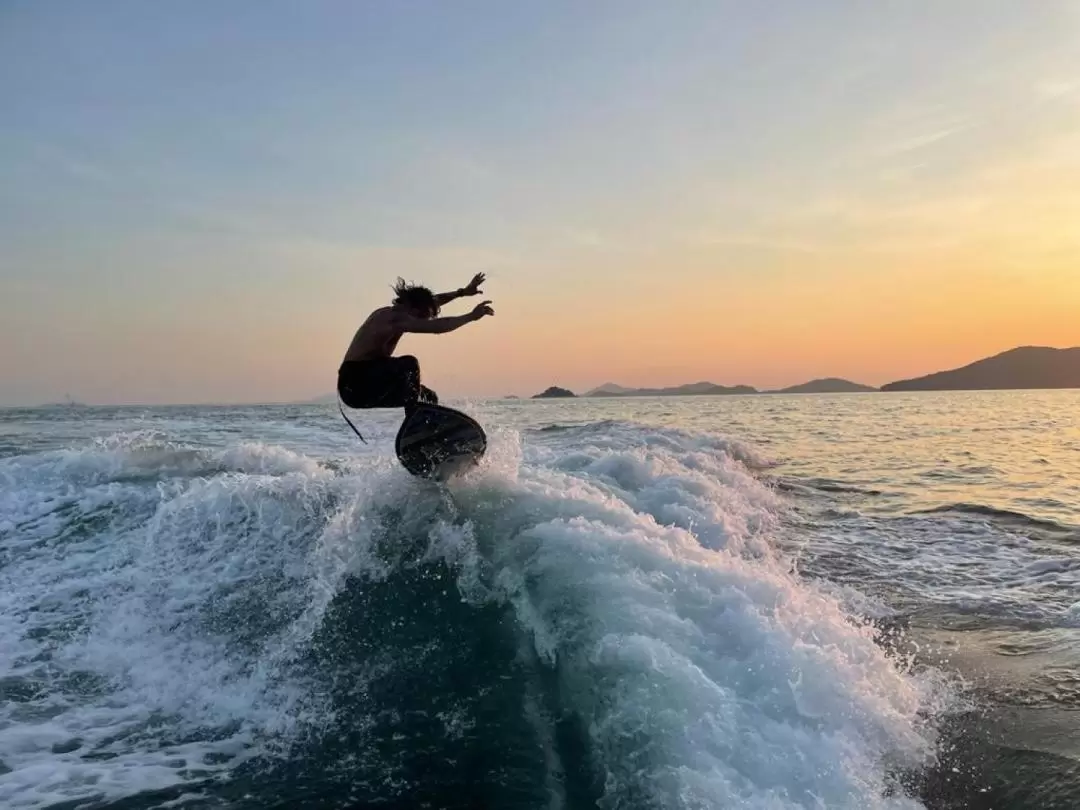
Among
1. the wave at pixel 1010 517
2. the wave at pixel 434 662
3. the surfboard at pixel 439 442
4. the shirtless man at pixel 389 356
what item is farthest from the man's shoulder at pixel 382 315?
the wave at pixel 1010 517

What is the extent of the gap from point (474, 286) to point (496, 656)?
393cm

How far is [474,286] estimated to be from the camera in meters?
7.84

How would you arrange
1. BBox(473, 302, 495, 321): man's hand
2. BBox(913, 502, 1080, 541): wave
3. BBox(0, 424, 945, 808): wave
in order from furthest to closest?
BBox(913, 502, 1080, 541): wave < BBox(473, 302, 495, 321): man's hand < BBox(0, 424, 945, 808): wave

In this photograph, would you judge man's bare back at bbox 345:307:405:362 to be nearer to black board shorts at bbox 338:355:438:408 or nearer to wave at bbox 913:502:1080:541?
black board shorts at bbox 338:355:438:408

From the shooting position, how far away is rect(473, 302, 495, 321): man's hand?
7.17m

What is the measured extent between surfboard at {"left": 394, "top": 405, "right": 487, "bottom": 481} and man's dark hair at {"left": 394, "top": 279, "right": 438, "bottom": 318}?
1064mm

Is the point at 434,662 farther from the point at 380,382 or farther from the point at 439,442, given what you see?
the point at 380,382

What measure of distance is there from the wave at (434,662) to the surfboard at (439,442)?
0.69ft

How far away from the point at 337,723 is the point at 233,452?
9.16 m

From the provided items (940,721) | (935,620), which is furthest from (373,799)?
(935,620)

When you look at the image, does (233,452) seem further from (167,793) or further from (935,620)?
(935,620)

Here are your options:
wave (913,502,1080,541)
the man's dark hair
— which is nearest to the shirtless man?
the man's dark hair

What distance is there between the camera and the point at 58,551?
332 inches

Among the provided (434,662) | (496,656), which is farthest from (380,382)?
(496,656)
